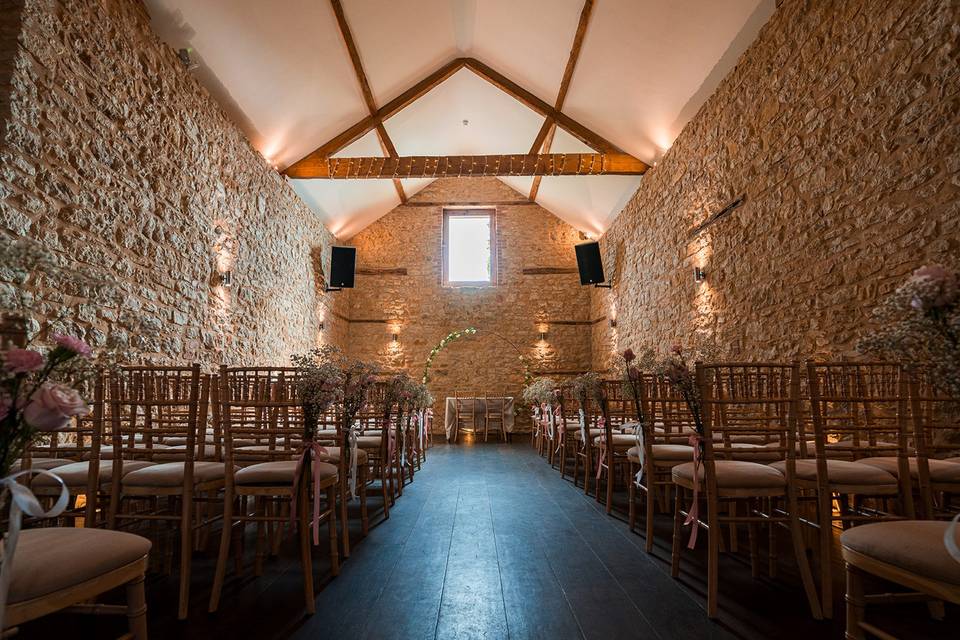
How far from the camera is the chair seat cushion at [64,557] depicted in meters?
1.09

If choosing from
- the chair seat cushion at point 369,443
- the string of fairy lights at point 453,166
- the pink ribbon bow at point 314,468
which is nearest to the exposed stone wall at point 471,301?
the string of fairy lights at point 453,166

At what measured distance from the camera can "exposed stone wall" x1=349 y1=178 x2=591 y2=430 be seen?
1074cm

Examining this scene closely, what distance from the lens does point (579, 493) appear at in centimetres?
438

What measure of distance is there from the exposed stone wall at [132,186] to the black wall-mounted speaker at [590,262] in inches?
217

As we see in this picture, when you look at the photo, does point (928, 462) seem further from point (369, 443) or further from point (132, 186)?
point (132, 186)

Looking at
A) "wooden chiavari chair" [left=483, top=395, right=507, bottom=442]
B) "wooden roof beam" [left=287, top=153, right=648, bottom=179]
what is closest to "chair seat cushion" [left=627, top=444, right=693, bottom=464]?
"wooden roof beam" [left=287, top=153, right=648, bottom=179]

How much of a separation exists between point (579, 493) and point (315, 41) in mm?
5615

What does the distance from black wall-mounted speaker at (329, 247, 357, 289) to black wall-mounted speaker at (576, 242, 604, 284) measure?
4.30 m

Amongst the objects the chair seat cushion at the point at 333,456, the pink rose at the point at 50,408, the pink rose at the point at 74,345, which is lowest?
the chair seat cushion at the point at 333,456

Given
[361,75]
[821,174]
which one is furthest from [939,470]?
[361,75]

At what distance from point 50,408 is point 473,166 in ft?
23.7

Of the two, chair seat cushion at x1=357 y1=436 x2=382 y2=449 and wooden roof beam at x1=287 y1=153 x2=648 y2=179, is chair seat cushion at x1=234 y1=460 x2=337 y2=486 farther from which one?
wooden roof beam at x1=287 y1=153 x2=648 y2=179

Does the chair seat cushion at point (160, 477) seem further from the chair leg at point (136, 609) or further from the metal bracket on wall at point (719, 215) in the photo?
the metal bracket on wall at point (719, 215)

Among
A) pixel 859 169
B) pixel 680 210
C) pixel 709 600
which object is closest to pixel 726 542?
pixel 709 600
